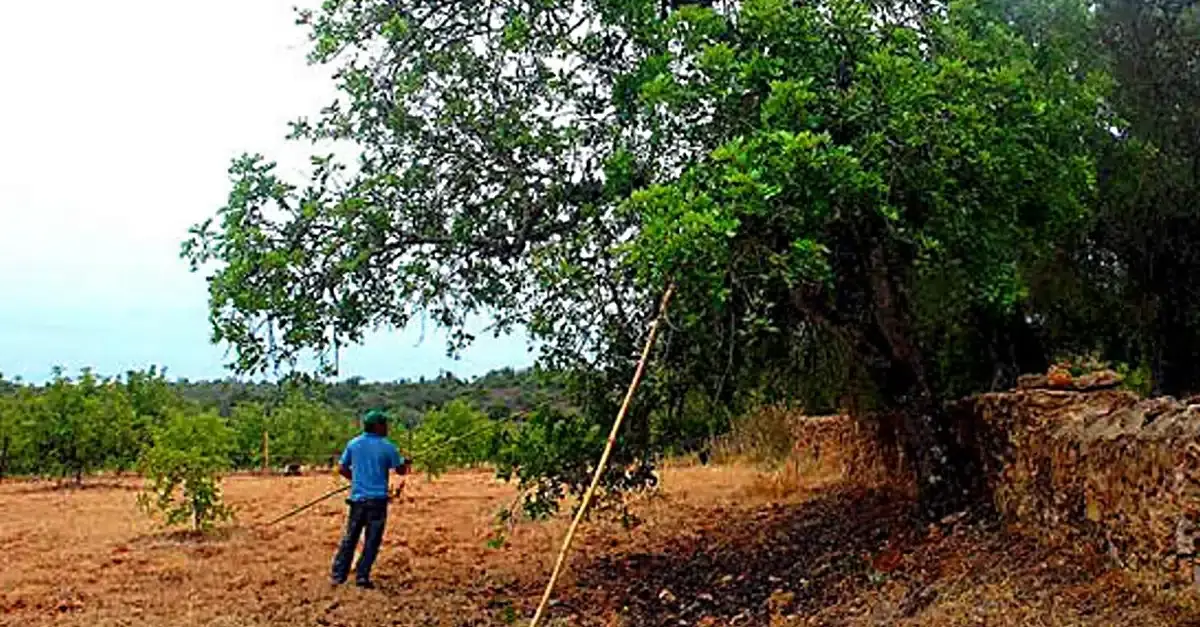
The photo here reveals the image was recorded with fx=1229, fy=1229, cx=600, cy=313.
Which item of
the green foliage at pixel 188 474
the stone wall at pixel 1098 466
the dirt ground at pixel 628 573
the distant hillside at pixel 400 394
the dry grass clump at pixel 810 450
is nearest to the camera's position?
the stone wall at pixel 1098 466

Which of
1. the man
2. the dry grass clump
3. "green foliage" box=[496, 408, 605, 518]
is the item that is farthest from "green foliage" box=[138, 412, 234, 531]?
the dry grass clump

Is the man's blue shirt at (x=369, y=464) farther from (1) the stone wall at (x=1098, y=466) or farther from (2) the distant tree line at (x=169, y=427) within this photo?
(1) the stone wall at (x=1098, y=466)

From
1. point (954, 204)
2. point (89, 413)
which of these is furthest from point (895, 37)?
point (89, 413)

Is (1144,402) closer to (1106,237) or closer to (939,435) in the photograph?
(939,435)

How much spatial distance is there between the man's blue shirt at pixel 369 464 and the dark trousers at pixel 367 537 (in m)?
0.09

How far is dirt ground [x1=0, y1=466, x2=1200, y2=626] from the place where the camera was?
759cm

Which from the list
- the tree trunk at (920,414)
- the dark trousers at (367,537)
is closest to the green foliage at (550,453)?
the dark trousers at (367,537)

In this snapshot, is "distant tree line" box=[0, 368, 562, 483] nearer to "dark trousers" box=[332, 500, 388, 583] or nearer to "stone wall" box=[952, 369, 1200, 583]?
"dark trousers" box=[332, 500, 388, 583]

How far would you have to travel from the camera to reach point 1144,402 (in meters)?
7.60

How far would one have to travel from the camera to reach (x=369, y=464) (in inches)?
412

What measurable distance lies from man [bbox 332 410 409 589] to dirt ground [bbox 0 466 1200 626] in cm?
25

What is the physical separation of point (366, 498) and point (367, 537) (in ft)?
1.08

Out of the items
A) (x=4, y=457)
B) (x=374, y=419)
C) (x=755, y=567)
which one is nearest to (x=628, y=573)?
(x=755, y=567)

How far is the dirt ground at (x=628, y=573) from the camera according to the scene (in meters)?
7.59
